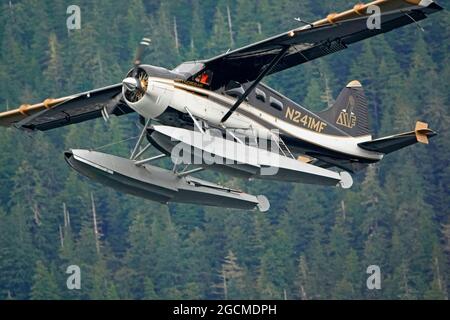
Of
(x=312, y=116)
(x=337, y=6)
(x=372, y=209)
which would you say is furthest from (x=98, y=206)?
(x=312, y=116)

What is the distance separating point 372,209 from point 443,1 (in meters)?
33.8

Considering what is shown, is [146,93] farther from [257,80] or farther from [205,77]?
[257,80]

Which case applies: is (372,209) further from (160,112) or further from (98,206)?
(160,112)

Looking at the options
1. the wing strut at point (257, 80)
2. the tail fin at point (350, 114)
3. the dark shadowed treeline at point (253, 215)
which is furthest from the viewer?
the dark shadowed treeline at point (253, 215)

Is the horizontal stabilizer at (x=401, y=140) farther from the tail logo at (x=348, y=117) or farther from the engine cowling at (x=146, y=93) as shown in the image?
the engine cowling at (x=146, y=93)

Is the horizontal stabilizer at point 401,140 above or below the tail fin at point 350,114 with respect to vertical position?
below

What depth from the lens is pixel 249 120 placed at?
4178cm

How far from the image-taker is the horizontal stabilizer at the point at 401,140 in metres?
41.7

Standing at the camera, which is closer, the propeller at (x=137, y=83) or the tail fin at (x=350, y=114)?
the propeller at (x=137, y=83)

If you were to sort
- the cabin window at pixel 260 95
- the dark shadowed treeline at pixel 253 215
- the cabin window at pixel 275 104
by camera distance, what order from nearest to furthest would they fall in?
the cabin window at pixel 260 95 < the cabin window at pixel 275 104 < the dark shadowed treeline at pixel 253 215

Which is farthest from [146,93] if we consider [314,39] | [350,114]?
[350,114]

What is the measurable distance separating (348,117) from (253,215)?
121 ft

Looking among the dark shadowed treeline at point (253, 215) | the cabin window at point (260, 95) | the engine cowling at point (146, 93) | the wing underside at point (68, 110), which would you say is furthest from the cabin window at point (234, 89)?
the dark shadowed treeline at point (253, 215)

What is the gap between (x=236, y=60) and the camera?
41.0 metres
